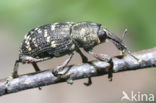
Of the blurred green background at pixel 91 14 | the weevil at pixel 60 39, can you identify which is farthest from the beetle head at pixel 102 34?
the blurred green background at pixel 91 14

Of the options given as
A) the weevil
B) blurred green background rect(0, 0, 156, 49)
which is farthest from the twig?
the weevil

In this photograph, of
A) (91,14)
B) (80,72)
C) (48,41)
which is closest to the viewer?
(80,72)

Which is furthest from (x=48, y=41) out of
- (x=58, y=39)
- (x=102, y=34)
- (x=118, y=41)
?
(x=118, y=41)

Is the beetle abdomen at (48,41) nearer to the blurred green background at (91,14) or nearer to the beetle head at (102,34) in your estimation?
the blurred green background at (91,14)

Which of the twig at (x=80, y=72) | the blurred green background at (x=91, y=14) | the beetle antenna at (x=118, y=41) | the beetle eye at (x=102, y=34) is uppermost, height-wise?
the blurred green background at (x=91, y=14)

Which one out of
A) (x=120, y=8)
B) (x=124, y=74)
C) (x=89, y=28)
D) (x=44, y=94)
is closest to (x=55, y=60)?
(x=44, y=94)

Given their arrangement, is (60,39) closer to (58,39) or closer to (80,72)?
(58,39)

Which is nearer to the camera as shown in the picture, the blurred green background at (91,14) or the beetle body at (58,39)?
the blurred green background at (91,14)
